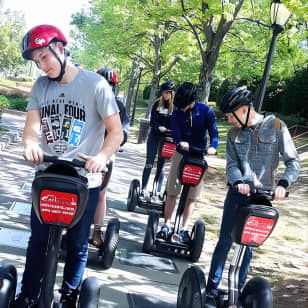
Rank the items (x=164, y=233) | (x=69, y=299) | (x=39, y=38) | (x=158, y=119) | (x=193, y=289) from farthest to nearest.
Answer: (x=158, y=119) → (x=164, y=233) → (x=193, y=289) → (x=69, y=299) → (x=39, y=38)

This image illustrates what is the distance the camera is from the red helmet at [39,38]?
2740 mm

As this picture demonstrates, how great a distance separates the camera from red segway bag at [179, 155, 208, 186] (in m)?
5.18

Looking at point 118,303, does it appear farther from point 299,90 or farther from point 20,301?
point 299,90

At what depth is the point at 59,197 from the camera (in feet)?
8.47

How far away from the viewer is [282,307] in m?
4.49

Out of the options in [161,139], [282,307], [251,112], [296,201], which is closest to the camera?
[251,112]

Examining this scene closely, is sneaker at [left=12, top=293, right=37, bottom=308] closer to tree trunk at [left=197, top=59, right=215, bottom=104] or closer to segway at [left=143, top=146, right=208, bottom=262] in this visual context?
segway at [left=143, top=146, right=208, bottom=262]

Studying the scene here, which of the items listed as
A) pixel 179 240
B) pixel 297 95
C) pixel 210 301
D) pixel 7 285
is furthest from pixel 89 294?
pixel 297 95

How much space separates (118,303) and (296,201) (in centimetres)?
774

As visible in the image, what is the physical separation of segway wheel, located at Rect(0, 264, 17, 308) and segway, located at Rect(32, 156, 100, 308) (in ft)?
0.60

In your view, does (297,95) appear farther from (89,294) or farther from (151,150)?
(89,294)

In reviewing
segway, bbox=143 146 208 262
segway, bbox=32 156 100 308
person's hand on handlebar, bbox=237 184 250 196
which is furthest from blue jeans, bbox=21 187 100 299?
segway, bbox=143 146 208 262

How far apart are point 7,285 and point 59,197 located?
68cm

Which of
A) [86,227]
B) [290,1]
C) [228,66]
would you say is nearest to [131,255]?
[86,227]
